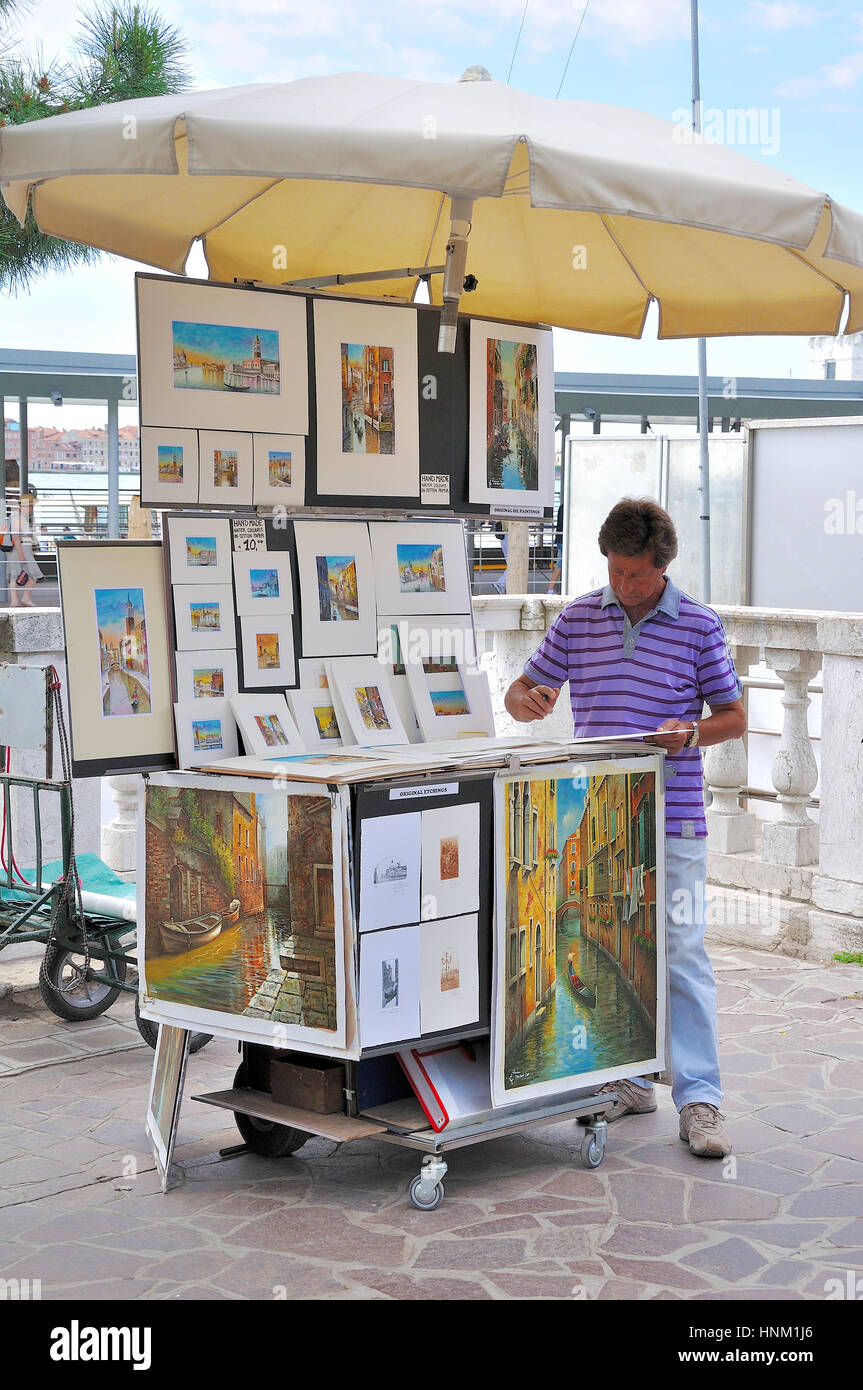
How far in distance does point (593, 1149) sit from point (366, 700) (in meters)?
1.49

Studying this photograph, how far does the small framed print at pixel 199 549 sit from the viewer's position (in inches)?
152

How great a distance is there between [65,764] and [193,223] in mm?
1919

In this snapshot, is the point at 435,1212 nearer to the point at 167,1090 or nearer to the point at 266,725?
the point at 167,1090

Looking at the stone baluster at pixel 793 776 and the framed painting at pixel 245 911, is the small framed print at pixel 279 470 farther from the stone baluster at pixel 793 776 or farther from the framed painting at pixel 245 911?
the stone baluster at pixel 793 776

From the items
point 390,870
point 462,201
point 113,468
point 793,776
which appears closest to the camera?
point 390,870

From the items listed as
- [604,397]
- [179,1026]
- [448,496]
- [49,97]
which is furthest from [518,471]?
[604,397]

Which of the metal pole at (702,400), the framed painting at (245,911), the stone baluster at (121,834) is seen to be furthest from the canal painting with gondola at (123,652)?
the metal pole at (702,400)

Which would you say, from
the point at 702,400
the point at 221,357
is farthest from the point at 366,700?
the point at 702,400

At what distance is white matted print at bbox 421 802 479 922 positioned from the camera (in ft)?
12.4

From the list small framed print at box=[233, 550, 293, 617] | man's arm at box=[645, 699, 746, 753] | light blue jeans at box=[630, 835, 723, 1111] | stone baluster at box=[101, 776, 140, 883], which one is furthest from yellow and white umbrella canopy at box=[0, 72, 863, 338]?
stone baluster at box=[101, 776, 140, 883]

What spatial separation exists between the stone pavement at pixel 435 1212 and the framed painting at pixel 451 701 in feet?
4.29

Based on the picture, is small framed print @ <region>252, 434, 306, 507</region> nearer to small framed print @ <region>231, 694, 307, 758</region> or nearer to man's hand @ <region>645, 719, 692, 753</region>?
small framed print @ <region>231, 694, 307, 758</region>

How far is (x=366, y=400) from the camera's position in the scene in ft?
14.0

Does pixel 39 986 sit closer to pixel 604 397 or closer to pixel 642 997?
pixel 642 997
